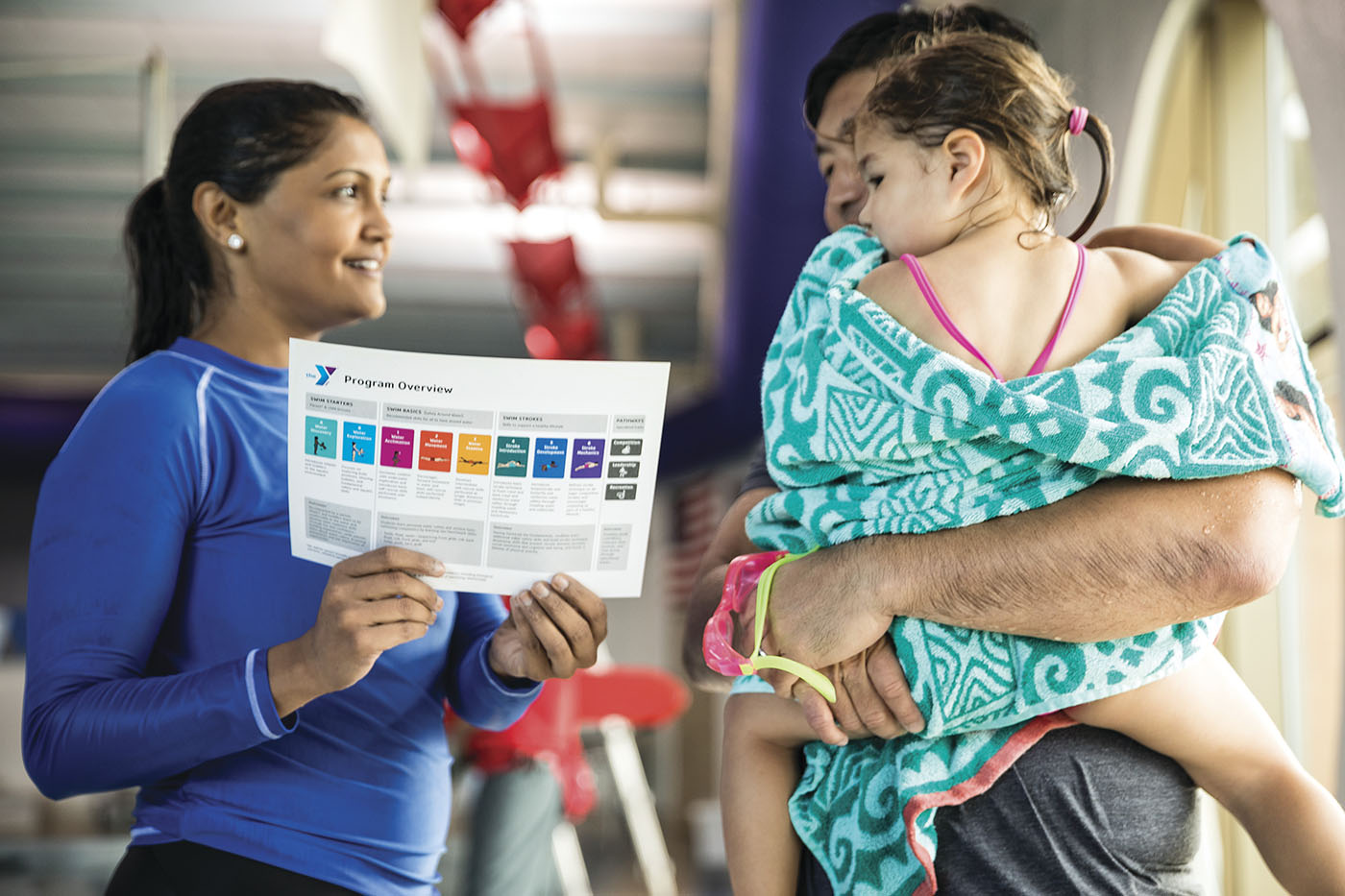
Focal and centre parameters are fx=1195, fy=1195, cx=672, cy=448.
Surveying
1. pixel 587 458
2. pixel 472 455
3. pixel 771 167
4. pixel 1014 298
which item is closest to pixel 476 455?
pixel 472 455

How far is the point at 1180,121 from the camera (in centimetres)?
297

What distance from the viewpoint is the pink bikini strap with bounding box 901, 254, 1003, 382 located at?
114cm


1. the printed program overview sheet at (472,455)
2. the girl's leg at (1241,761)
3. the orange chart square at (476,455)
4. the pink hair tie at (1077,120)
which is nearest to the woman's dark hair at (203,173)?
the printed program overview sheet at (472,455)

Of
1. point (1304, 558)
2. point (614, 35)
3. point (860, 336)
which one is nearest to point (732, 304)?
point (614, 35)

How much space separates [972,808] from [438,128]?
7445mm

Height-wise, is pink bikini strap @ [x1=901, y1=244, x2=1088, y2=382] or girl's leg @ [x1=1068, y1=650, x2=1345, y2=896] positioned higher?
pink bikini strap @ [x1=901, y1=244, x2=1088, y2=382]

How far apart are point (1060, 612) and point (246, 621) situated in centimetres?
88

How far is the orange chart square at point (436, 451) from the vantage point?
1.21 metres

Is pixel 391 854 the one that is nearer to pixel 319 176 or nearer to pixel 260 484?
pixel 260 484

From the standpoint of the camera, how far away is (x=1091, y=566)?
1.08m

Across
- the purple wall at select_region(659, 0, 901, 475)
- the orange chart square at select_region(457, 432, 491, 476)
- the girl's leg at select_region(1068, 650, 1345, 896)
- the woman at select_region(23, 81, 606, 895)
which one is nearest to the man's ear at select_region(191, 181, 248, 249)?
the woman at select_region(23, 81, 606, 895)

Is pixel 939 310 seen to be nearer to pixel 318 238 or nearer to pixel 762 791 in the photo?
pixel 762 791

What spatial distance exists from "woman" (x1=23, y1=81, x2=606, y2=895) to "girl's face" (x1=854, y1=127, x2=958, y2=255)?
51cm

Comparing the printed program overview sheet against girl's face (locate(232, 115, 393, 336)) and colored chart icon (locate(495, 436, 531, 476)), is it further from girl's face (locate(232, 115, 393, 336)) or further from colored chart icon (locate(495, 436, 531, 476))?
girl's face (locate(232, 115, 393, 336))
